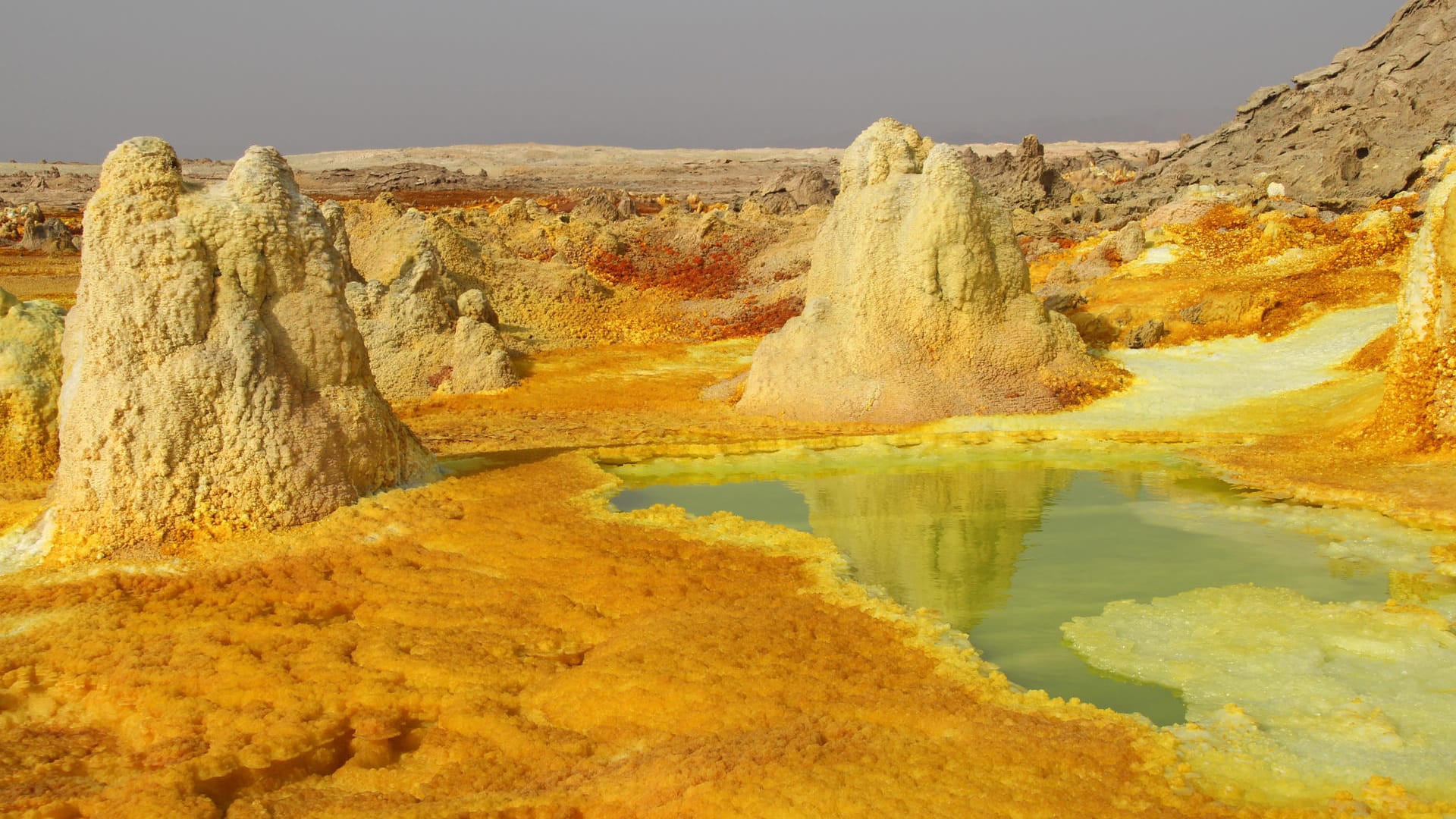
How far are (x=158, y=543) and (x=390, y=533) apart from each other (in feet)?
3.43

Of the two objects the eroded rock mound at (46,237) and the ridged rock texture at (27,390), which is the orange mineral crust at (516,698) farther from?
the eroded rock mound at (46,237)

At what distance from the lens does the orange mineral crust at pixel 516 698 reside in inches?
123

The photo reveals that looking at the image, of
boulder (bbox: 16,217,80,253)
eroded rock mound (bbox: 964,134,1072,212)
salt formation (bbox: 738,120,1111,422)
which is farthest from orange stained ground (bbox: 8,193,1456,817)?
boulder (bbox: 16,217,80,253)

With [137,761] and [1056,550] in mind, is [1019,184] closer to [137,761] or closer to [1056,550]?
[1056,550]

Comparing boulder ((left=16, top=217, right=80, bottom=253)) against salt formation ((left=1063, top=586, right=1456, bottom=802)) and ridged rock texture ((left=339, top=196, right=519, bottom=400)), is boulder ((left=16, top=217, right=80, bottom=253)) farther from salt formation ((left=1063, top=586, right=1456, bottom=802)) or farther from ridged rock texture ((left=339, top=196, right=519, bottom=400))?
salt formation ((left=1063, top=586, right=1456, bottom=802))

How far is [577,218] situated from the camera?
2003 centimetres

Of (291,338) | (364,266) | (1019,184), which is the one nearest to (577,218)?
(364,266)

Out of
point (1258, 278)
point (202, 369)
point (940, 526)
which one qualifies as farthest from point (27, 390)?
point (1258, 278)

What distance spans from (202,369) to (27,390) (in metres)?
2.10

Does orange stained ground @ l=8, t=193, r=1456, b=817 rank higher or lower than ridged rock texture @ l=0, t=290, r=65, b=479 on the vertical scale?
lower

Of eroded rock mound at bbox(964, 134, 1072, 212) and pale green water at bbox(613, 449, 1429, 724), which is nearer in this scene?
pale green water at bbox(613, 449, 1429, 724)

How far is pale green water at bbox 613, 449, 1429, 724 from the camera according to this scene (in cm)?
463

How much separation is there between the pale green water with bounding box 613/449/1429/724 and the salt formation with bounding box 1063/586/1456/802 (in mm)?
149

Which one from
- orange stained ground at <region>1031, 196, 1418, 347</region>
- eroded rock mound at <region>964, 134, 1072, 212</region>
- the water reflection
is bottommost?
the water reflection
